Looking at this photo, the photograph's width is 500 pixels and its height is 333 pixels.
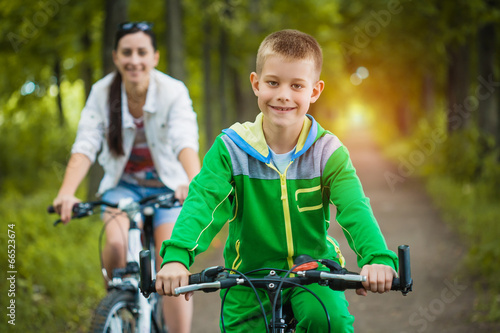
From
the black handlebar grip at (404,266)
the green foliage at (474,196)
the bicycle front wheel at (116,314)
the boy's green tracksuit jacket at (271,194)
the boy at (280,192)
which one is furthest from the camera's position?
the green foliage at (474,196)

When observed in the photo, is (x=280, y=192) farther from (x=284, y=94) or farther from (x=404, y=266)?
(x=404, y=266)

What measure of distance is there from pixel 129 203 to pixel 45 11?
305 inches

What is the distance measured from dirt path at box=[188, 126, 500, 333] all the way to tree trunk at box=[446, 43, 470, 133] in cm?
400

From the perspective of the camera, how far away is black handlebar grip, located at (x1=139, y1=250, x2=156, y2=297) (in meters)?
2.04

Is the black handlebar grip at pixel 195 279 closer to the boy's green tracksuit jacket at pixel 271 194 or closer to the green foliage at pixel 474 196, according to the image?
the boy's green tracksuit jacket at pixel 271 194

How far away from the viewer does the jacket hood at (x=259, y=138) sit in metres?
2.54

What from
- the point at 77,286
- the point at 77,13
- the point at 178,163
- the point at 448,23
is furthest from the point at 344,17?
the point at 178,163

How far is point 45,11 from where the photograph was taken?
396 inches

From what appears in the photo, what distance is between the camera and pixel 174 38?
11188mm

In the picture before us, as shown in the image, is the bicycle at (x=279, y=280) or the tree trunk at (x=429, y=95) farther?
the tree trunk at (x=429, y=95)

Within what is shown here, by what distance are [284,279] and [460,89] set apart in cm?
1400

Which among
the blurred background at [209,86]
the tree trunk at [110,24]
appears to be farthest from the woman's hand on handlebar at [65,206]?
the tree trunk at [110,24]

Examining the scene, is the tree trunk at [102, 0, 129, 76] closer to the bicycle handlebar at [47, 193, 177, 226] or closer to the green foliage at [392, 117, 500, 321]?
the green foliage at [392, 117, 500, 321]

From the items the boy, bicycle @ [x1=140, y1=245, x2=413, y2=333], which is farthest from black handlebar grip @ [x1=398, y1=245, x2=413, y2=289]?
the boy
